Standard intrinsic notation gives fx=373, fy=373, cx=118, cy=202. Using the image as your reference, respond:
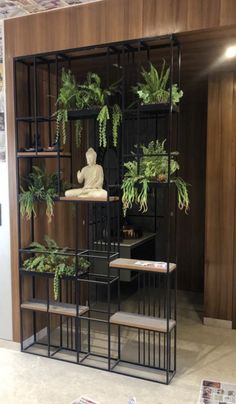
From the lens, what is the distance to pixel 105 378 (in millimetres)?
2855

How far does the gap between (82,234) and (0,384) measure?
1882 mm

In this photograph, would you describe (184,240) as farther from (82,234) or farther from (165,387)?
(165,387)

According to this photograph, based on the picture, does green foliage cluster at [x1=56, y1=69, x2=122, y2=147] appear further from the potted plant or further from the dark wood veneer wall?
the potted plant

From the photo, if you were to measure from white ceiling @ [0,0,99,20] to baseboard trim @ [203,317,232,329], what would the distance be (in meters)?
3.19

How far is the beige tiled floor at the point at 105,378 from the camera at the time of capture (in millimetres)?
2600

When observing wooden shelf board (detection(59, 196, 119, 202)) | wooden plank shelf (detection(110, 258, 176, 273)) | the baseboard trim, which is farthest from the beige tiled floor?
wooden shelf board (detection(59, 196, 119, 202))

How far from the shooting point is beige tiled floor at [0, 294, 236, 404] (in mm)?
2600

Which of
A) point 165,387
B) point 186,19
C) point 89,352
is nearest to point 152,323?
point 165,387

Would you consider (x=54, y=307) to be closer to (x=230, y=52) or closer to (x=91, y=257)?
(x=91, y=257)

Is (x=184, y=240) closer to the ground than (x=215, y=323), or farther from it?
farther from it

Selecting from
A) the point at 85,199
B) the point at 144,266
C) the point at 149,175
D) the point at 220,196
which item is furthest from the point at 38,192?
the point at 220,196

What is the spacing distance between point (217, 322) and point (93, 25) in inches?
120

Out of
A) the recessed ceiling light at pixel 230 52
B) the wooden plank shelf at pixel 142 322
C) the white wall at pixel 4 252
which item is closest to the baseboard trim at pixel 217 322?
the wooden plank shelf at pixel 142 322

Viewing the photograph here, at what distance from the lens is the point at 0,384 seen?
2.78m
